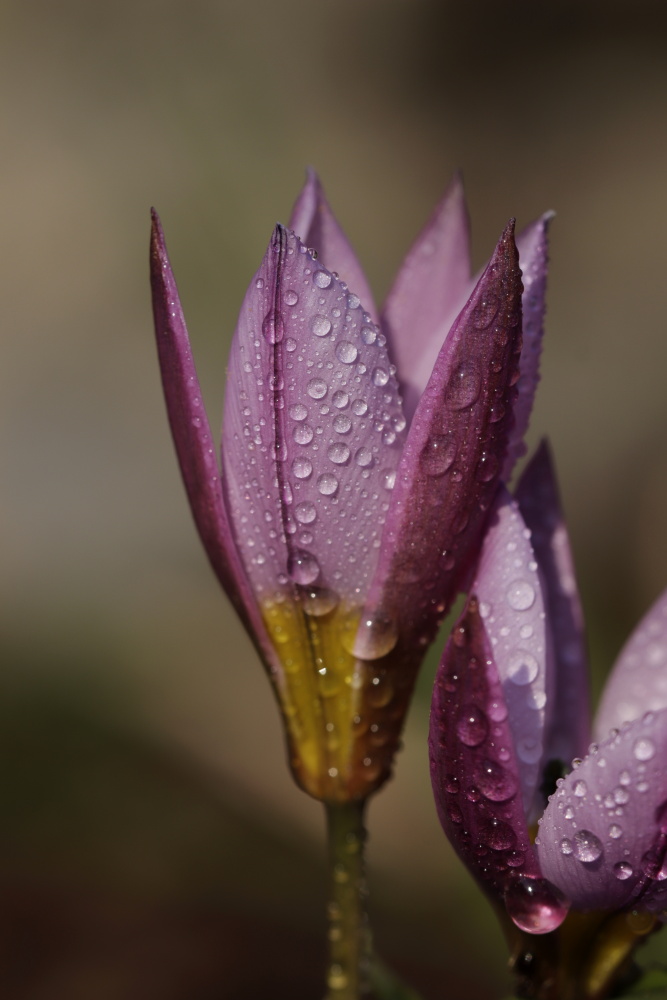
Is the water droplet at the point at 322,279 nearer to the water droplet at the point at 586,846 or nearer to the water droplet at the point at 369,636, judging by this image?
the water droplet at the point at 369,636

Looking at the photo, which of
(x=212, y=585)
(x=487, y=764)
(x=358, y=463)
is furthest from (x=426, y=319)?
(x=212, y=585)

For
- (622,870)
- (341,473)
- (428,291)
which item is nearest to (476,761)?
(622,870)

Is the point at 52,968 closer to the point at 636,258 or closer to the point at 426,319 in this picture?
the point at 426,319

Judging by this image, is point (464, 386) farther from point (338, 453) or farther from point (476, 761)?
point (476, 761)

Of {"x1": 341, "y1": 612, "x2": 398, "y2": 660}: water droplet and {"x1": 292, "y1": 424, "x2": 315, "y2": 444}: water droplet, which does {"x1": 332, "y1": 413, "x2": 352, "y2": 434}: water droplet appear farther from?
{"x1": 341, "y1": 612, "x2": 398, "y2": 660}: water droplet

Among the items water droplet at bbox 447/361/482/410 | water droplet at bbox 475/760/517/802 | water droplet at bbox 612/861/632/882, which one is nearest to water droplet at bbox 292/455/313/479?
water droplet at bbox 447/361/482/410

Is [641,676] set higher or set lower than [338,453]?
lower
